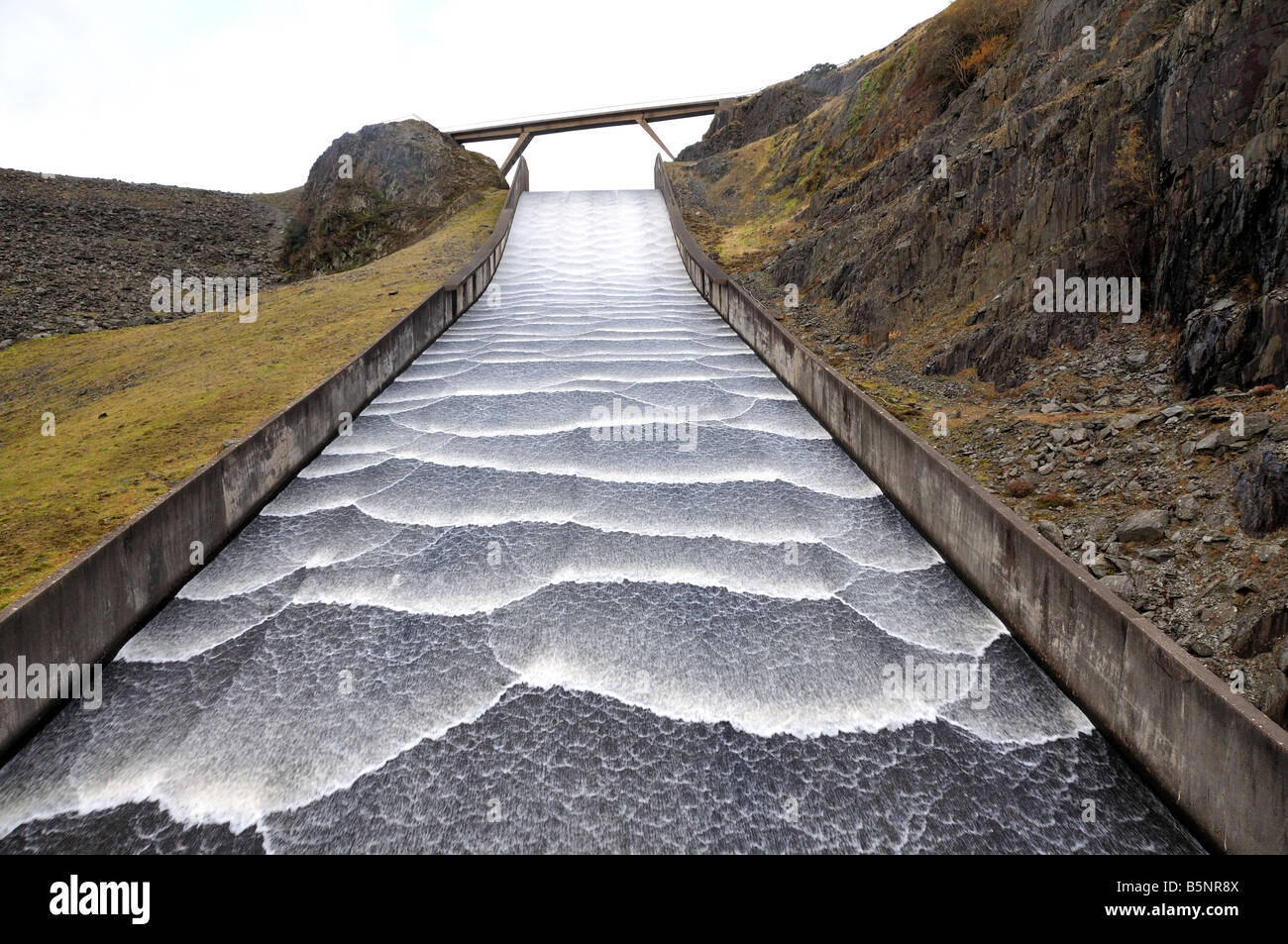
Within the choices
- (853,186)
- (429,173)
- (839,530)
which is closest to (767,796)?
(839,530)

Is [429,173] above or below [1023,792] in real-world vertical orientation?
above

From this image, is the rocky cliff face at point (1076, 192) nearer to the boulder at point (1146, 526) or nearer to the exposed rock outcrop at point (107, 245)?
the boulder at point (1146, 526)

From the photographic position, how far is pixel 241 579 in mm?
4977

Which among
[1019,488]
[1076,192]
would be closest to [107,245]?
[1076,192]

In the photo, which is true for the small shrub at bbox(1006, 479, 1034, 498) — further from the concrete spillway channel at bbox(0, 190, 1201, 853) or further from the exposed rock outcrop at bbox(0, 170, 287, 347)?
the exposed rock outcrop at bbox(0, 170, 287, 347)

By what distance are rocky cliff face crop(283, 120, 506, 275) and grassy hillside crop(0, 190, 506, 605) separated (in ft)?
23.5

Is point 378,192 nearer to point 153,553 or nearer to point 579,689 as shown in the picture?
point 153,553

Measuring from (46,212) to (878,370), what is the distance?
93.9 feet

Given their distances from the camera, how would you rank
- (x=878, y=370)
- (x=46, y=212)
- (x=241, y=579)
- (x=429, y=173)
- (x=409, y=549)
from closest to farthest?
(x=241, y=579) → (x=409, y=549) → (x=878, y=370) → (x=46, y=212) → (x=429, y=173)

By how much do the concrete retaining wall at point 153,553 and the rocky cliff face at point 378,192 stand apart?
18423mm

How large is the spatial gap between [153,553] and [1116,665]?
573cm

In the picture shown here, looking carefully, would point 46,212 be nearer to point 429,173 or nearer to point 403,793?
point 429,173

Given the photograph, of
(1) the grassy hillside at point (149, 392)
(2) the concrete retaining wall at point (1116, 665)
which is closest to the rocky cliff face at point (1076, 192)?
(2) the concrete retaining wall at point (1116, 665)

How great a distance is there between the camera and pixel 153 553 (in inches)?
178
